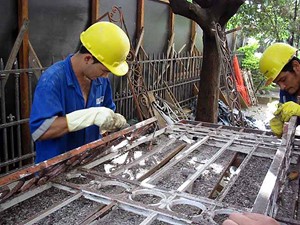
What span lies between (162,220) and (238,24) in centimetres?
972

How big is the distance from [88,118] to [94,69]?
0.38 meters

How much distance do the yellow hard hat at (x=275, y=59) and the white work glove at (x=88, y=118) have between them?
65.4 inches

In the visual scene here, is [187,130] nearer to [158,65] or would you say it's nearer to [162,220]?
[162,220]

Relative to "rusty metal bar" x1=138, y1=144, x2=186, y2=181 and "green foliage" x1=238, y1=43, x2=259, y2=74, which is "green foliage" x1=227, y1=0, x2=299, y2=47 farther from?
"rusty metal bar" x1=138, y1=144, x2=186, y2=181

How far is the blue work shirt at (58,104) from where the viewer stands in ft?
7.52

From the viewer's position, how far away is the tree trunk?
622cm

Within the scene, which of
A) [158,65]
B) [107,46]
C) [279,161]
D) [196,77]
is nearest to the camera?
[279,161]

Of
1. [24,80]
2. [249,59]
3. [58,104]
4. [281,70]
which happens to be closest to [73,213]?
[58,104]

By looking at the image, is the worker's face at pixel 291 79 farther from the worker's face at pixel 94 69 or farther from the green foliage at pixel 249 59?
the green foliage at pixel 249 59

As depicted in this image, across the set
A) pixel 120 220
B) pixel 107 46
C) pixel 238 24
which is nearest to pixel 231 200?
pixel 120 220

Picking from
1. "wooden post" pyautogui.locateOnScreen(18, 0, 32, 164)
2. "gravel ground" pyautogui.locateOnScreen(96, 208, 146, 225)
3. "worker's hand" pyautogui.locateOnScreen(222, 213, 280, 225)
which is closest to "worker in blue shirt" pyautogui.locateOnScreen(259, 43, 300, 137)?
"gravel ground" pyautogui.locateOnScreen(96, 208, 146, 225)

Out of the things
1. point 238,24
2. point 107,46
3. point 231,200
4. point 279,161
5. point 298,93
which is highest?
point 238,24

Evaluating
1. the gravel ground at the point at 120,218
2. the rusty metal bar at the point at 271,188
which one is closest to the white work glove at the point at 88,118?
the gravel ground at the point at 120,218

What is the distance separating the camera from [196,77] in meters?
10.2
